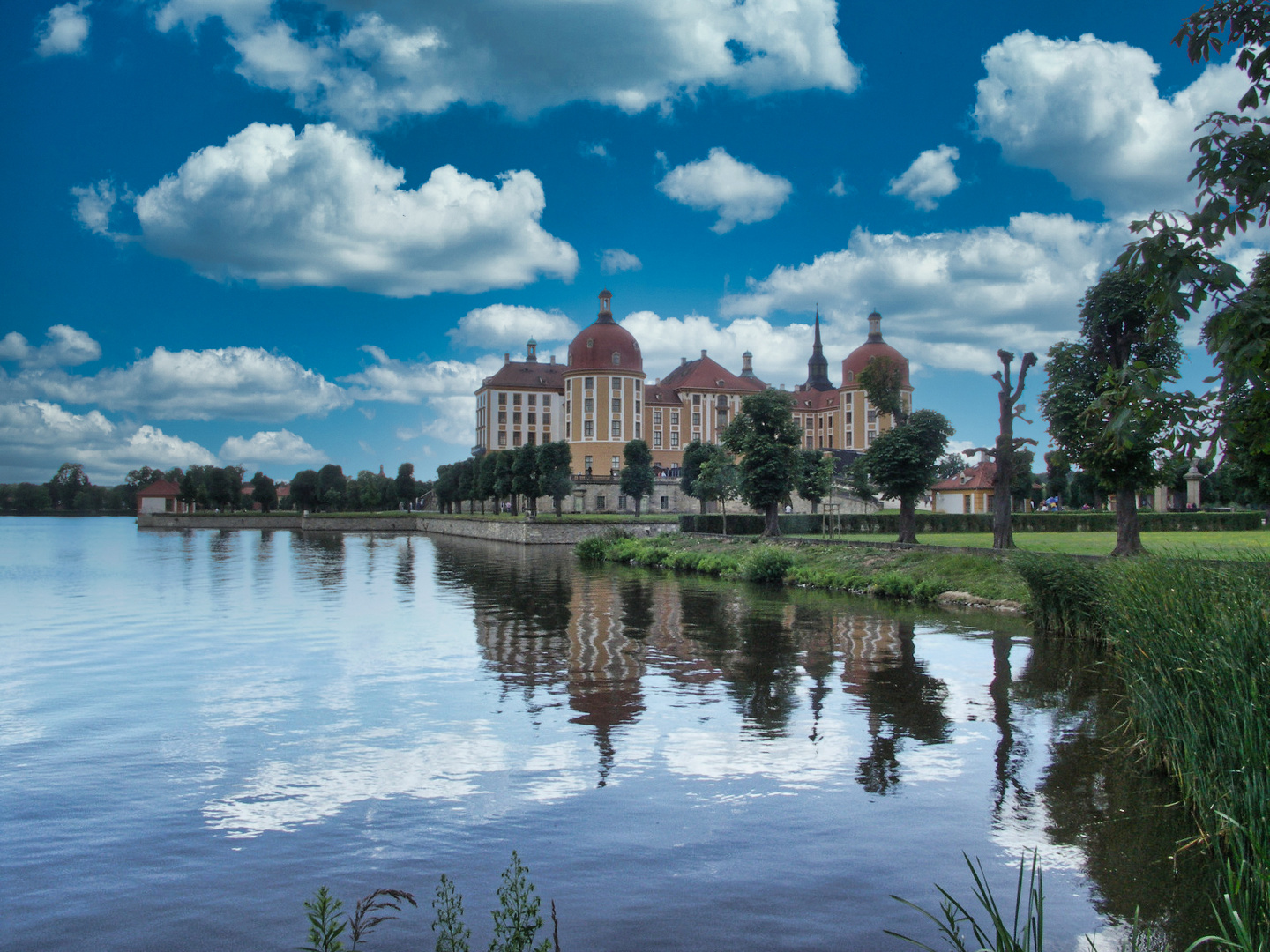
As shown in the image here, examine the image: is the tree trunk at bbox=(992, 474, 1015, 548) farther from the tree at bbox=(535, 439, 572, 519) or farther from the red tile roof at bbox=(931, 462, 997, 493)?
the tree at bbox=(535, 439, 572, 519)

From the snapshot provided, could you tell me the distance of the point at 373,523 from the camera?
106m

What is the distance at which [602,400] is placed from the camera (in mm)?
99375

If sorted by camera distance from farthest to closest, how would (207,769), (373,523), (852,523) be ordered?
(373,523) < (852,523) < (207,769)

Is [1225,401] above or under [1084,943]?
above

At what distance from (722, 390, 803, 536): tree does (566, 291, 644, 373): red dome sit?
174 ft

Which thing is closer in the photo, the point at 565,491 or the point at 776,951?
the point at 776,951

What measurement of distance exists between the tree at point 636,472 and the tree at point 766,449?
119 feet

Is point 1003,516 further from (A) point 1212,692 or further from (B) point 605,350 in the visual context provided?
(B) point 605,350

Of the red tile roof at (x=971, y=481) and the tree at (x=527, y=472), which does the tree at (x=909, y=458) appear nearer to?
the red tile roof at (x=971, y=481)

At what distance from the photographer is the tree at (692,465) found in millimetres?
79500

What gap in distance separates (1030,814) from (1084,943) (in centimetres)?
252

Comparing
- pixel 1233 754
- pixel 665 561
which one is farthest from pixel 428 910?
pixel 665 561

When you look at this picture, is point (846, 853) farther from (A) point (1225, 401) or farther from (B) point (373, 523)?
(B) point (373, 523)

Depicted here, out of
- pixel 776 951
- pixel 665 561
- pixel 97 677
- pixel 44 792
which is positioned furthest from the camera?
pixel 665 561
